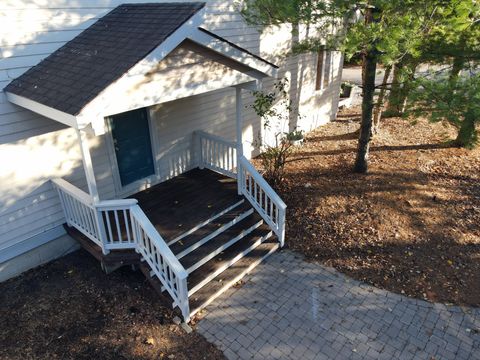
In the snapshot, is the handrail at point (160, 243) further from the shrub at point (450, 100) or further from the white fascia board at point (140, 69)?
the shrub at point (450, 100)

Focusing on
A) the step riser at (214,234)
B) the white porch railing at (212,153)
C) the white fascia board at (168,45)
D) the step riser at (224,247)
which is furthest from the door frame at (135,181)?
the step riser at (224,247)

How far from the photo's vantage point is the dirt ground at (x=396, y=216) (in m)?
6.37

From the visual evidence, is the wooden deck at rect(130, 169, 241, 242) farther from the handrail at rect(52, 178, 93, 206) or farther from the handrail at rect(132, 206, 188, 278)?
the handrail at rect(52, 178, 93, 206)

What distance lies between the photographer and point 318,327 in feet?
17.8

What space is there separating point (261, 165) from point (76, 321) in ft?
20.3

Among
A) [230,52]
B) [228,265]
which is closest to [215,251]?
[228,265]

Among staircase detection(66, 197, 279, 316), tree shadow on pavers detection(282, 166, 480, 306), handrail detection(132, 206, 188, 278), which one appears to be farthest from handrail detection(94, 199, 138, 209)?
tree shadow on pavers detection(282, 166, 480, 306)

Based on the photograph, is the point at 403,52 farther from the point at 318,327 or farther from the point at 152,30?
the point at 318,327

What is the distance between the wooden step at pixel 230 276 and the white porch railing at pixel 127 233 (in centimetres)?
32

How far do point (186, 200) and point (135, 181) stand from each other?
1.17m

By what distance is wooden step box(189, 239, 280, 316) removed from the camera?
18.7ft

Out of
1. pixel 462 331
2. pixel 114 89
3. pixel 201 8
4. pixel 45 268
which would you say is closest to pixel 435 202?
pixel 462 331

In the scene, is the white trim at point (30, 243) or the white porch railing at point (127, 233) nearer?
the white porch railing at point (127, 233)

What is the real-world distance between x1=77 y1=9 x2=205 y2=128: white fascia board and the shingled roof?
2.1 inches
